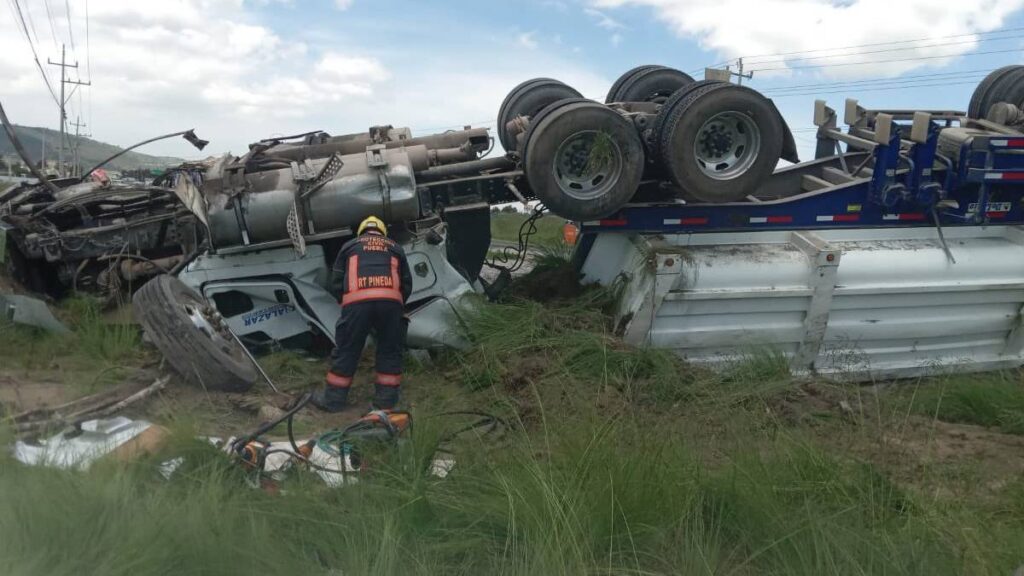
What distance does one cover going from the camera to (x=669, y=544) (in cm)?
259

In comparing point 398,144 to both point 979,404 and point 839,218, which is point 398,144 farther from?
point 979,404

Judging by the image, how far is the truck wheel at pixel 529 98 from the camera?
659cm

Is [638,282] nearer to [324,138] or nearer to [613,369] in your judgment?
[613,369]

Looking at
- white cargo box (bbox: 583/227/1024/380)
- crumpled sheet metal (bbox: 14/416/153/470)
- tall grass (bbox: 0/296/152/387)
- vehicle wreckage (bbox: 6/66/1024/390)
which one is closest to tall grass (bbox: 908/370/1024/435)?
white cargo box (bbox: 583/227/1024/380)

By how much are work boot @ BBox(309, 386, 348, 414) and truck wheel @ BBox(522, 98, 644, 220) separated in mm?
1705

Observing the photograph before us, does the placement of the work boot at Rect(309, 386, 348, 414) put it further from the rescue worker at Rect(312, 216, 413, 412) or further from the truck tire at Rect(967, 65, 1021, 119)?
the truck tire at Rect(967, 65, 1021, 119)

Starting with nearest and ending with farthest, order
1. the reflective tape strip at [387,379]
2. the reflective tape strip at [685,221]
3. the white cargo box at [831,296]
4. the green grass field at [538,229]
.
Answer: the reflective tape strip at [387,379] < the white cargo box at [831,296] < the reflective tape strip at [685,221] < the green grass field at [538,229]

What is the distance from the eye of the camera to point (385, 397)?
182 inches

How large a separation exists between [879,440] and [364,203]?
10.6 feet

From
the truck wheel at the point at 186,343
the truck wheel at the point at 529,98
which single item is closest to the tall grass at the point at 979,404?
the truck wheel at the point at 529,98

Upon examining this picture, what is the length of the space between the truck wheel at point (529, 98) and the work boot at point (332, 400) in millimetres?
2730

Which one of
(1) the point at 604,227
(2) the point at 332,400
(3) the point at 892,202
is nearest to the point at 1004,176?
(3) the point at 892,202

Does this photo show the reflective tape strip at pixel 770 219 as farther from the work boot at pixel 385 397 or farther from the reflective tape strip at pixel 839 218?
the work boot at pixel 385 397

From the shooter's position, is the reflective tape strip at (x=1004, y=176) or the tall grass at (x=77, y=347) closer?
the tall grass at (x=77, y=347)
